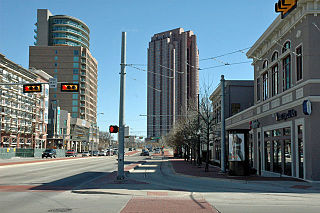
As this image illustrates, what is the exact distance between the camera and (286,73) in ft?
77.9

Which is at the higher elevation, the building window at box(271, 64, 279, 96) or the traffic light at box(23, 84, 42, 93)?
the building window at box(271, 64, 279, 96)

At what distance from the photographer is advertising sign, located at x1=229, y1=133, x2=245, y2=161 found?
76.1 feet

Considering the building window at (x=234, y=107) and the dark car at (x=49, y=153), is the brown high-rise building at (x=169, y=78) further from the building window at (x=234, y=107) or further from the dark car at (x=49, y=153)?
the building window at (x=234, y=107)

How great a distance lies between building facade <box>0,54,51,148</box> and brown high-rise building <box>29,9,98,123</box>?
95.6 feet

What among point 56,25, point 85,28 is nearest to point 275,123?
point 56,25

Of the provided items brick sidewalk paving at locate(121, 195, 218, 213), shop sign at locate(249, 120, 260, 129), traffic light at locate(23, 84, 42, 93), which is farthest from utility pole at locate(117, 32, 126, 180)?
shop sign at locate(249, 120, 260, 129)

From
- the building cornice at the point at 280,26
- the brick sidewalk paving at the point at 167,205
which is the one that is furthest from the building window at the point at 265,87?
the brick sidewalk paving at the point at 167,205

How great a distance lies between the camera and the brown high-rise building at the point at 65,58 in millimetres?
130125

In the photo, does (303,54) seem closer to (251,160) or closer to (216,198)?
(216,198)

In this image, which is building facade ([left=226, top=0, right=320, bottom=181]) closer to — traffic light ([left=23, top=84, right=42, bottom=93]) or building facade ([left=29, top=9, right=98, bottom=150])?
traffic light ([left=23, top=84, right=42, bottom=93])

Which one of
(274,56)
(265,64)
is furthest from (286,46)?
(265,64)

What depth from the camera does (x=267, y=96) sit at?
2805cm

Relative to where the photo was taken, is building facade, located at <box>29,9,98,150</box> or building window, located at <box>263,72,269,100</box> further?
building facade, located at <box>29,9,98,150</box>

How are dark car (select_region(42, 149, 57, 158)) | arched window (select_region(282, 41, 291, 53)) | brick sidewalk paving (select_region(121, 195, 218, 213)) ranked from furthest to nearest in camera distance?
dark car (select_region(42, 149, 57, 158))
arched window (select_region(282, 41, 291, 53))
brick sidewalk paving (select_region(121, 195, 218, 213))
